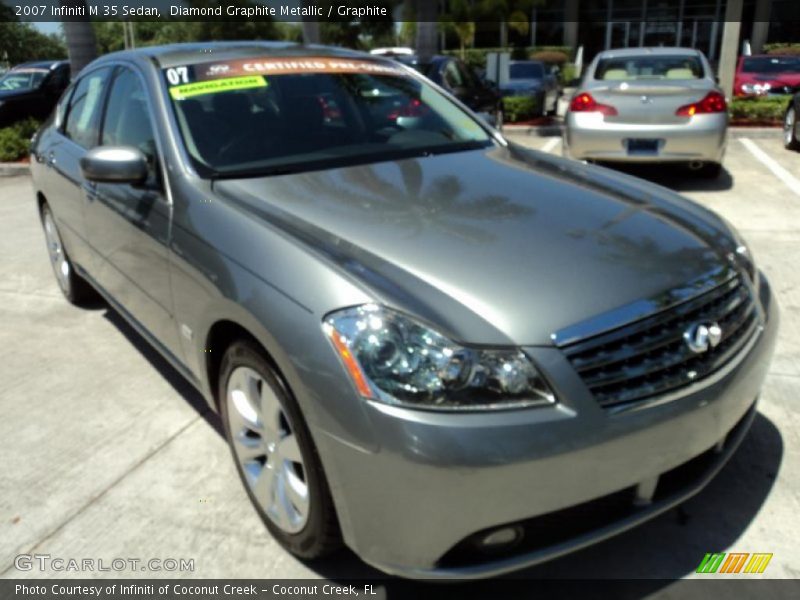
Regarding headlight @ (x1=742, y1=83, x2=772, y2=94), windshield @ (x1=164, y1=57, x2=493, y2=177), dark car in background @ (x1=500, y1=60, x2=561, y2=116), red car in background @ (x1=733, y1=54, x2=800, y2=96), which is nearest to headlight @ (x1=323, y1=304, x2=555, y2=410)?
windshield @ (x1=164, y1=57, x2=493, y2=177)

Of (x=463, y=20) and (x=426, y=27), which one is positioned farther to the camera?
(x=463, y=20)

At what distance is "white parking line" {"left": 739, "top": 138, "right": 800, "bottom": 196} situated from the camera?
7961 millimetres

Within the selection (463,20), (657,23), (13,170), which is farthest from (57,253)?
(657,23)

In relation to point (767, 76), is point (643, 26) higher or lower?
higher

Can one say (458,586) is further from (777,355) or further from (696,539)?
(777,355)

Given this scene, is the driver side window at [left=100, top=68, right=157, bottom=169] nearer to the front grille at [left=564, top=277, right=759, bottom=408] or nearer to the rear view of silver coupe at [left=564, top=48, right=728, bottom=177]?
the front grille at [left=564, top=277, right=759, bottom=408]

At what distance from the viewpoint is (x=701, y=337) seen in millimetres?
2176

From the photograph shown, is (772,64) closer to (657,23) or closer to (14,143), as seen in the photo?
(14,143)

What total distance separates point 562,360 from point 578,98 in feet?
22.0

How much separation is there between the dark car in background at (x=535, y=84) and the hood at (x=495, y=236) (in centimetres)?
1218

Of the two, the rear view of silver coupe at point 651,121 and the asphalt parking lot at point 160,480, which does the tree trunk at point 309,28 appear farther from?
the asphalt parking lot at point 160,480

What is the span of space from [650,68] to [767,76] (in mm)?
8048

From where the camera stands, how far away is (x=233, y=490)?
291 centimetres

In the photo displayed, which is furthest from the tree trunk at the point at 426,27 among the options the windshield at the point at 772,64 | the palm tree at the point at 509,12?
the palm tree at the point at 509,12
